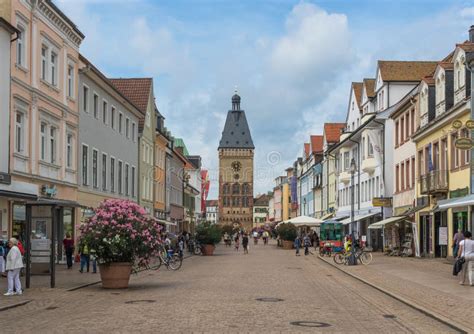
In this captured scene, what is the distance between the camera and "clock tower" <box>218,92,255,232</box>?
19450cm

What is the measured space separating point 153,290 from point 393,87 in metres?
34.5

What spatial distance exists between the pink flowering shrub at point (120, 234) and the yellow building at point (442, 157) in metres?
13.8

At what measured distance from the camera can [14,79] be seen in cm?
2723

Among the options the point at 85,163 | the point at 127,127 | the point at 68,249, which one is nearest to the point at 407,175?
the point at 127,127

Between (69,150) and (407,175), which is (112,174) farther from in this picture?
(407,175)

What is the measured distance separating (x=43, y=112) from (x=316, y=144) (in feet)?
225

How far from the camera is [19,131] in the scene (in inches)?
1125

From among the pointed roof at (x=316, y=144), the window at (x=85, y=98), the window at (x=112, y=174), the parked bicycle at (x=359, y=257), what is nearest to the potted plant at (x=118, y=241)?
the parked bicycle at (x=359, y=257)

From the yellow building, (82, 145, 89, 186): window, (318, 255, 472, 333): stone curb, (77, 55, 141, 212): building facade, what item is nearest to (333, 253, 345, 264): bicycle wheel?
the yellow building

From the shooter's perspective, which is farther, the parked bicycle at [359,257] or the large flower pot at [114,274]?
the parked bicycle at [359,257]

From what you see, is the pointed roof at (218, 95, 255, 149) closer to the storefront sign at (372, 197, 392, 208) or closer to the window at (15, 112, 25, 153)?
the storefront sign at (372, 197, 392, 208)

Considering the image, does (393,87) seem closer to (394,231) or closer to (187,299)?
(394,231)

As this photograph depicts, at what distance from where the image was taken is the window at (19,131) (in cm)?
2814

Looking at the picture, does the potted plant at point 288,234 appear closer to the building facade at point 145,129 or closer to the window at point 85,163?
the building facade at point 145,129
